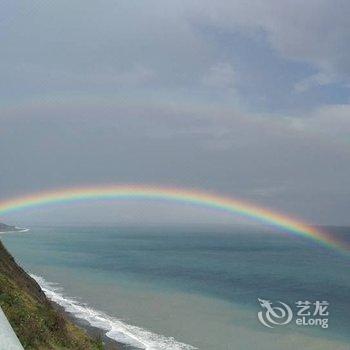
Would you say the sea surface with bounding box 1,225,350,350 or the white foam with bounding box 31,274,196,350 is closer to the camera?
the white foam with bounding box 31,274,196,350

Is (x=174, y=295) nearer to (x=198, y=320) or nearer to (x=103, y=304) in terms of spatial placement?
(x=103, y=304)

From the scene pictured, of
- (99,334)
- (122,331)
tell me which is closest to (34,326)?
(99,334)

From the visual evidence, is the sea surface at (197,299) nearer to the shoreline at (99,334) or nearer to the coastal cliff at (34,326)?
the shoreline at (99,334)

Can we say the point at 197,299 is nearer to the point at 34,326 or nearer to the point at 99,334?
the point at 99,334

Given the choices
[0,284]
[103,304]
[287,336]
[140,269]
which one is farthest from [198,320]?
[140,269]

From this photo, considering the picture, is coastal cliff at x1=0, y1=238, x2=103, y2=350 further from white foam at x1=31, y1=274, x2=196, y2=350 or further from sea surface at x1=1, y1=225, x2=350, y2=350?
sea surface at x1=1, y1=225, x2=350, y2=350

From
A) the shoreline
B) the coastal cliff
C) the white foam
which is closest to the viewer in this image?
the coastal cliff

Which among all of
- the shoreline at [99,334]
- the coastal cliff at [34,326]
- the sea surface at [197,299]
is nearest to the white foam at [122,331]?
the sea surface at [197,299]

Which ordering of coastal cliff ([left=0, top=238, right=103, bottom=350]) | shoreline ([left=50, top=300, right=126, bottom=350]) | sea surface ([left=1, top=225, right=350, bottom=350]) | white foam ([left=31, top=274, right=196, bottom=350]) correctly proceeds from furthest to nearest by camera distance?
sea surface ([left=1, top=225, right=350, bottom=350])
white foam ([left=31, top=274, right=196, bottom=350])
shoreline ([left=50, top=300, right=126, bottom=350])
coastal cliff ([left=0, top=238, right=103, bottom=350])

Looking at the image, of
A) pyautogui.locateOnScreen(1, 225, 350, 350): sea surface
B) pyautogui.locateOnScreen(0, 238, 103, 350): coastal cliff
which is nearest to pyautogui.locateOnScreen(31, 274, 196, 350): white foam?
pyautogui.locateOnScreen(1, 225, 350, 350): sea surface
